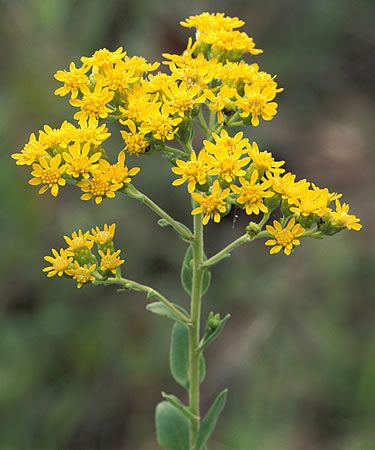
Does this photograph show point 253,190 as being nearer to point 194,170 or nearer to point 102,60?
point 194,170

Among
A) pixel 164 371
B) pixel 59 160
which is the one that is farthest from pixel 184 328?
pixel 164 371

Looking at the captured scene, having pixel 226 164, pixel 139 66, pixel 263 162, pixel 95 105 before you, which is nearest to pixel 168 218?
pixel 226 164

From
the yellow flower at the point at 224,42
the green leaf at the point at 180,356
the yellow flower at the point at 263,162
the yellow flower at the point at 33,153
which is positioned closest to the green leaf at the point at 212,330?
the green leaf at the point at 180,356

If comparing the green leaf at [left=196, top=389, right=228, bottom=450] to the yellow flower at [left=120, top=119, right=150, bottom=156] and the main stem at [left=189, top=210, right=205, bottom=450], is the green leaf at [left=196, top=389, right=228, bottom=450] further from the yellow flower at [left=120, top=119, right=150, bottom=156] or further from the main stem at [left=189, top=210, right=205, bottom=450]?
the yellow flower at [left=120, top=119, right=150, bottom=156]

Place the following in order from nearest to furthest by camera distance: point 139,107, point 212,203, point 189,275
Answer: point 212,203 < point 139,107 < point 189,275

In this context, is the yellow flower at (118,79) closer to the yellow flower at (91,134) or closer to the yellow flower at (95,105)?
the yellow flower at (95,105)

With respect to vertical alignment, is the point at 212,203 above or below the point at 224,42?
below

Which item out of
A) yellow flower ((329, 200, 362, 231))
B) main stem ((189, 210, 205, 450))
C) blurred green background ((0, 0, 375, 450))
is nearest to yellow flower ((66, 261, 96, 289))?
main stem ((189, 210, 205, 450))
